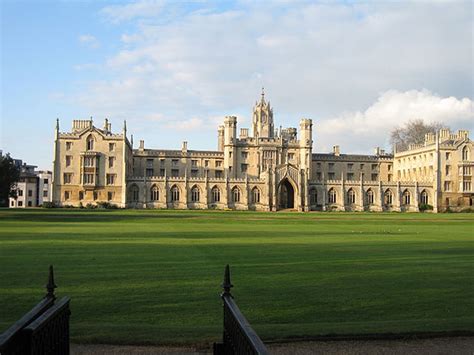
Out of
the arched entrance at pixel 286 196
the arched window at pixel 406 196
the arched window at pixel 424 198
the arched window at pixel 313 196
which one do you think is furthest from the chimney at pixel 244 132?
the arched window at pixel 424 198

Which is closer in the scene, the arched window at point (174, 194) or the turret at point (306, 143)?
the arched window at point (174, 194)

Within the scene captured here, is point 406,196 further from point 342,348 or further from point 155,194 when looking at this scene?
point 342,348

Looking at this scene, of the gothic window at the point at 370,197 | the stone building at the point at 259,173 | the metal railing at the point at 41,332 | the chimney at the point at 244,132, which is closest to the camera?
the metal railing at the point at 41,332

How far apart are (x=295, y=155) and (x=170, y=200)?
79.3ft

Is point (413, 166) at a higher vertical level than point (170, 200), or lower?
higher

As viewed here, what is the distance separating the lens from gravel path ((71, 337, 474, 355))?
26.2 feet

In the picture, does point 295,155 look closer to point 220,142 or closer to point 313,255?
point 220,142

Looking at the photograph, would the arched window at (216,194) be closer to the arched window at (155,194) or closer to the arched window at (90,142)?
the arched window at (155,194)

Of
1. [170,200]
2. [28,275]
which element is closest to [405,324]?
[28,275]

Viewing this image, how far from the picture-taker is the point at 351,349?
26.6ft

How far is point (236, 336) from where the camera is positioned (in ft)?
19.0

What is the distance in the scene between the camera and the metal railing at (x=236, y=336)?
462 centimetres

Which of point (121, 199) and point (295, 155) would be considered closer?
point (121, 199)

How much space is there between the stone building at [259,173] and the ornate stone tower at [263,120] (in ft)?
0.59
